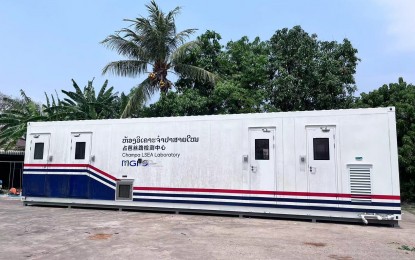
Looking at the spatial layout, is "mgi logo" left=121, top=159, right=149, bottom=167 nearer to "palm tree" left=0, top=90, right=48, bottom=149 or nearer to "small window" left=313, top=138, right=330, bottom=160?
"small window" left=313, top=138, right=330, bottom=160

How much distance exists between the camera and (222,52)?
2238 cm

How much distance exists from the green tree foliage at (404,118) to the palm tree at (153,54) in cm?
834

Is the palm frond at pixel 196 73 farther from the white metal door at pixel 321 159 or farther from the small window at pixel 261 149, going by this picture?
the white metal door at pixel 321 159

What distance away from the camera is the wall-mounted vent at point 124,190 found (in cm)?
1162

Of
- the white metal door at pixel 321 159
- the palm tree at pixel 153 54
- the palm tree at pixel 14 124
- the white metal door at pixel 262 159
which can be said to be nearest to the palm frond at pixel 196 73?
the palm tree at pixel 153 54

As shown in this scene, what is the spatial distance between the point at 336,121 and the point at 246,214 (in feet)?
11.5

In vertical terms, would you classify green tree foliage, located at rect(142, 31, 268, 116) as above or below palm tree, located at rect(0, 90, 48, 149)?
above

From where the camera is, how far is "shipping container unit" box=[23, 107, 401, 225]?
9484 mm

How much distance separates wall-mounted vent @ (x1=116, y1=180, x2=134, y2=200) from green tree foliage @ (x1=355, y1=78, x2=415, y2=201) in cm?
1062

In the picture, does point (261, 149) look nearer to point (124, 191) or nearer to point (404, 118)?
point (124, 191)

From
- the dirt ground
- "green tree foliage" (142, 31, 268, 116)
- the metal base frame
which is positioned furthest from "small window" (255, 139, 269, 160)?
"green tree foliage" (142, 31, 268, 116)

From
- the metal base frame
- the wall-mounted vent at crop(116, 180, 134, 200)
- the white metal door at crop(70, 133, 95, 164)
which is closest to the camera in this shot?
the metal base frame

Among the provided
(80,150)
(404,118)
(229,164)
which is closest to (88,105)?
(80,150)

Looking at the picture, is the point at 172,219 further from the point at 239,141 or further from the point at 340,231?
the point at 340,231
